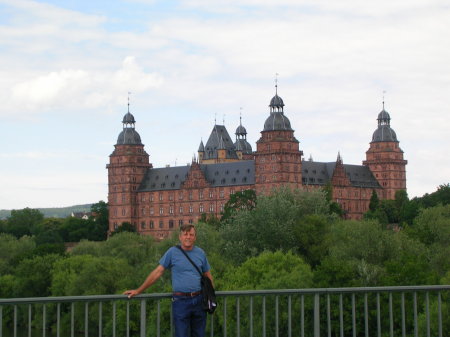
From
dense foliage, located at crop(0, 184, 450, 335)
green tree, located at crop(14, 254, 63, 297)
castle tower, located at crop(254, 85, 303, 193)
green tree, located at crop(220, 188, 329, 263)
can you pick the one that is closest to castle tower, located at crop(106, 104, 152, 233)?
castle tower, located at crop(254, 85, 303, 193)

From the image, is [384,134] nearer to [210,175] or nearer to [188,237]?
[210,175]

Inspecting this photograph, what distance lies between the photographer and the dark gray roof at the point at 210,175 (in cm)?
16238

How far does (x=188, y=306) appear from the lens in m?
16.4

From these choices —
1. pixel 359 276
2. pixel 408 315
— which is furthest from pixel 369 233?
pixel 408 315

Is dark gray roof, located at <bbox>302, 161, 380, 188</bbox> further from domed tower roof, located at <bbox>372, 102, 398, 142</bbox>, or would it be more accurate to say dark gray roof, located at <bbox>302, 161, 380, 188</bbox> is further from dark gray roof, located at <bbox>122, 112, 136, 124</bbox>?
dark gray roof, located at <bbox>122, 112, 136, 124</bbox>

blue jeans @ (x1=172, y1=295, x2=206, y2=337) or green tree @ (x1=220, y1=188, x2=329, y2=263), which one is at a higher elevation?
green tree @ (x1=220, y1=188, x2=329, y2=263)

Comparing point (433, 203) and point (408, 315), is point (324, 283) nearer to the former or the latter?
point (408, 315)

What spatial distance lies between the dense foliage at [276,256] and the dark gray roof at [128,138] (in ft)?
202

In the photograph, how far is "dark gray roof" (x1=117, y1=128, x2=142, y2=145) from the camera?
17812 centimetres

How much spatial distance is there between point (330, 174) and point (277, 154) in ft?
49.3

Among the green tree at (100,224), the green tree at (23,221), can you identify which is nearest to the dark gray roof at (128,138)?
the green tree at (100,224)

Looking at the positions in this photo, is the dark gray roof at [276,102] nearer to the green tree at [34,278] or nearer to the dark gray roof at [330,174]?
the dark gray roof at [330,174]

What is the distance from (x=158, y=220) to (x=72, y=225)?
16045mm

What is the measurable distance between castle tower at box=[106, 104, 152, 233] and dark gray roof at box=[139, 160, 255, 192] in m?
2.16
